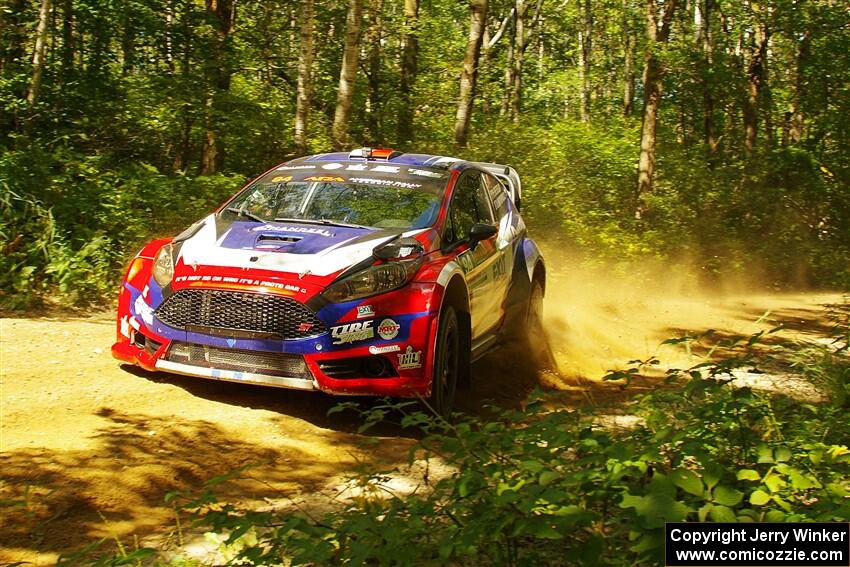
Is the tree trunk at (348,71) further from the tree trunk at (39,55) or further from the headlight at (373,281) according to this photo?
the headlight at (373,281)

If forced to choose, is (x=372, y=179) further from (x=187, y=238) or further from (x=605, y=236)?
(x=605, y=236)

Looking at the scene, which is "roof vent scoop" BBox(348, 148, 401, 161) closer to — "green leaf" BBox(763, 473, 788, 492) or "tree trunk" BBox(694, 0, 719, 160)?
"green leaf" BBox(763, 473, 788, 492)

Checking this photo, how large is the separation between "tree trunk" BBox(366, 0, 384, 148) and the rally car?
1093 cm

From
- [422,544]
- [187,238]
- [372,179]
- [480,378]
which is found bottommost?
[480,378]

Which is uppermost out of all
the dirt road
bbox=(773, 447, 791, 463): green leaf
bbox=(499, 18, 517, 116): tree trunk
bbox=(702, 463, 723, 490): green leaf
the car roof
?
bbox=(499, 18, 517, 116): tree trunk

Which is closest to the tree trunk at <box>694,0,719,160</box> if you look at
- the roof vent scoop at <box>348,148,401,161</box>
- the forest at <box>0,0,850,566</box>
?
the forest at <box>0,0,850,566</box>

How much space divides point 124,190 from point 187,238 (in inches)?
217

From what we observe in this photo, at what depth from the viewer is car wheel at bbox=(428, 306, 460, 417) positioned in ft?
20.0

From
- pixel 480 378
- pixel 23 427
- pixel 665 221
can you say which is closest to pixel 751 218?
pixel 665 221

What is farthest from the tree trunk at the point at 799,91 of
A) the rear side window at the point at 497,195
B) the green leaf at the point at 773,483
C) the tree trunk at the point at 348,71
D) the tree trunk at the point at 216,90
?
the green leaf at the point at 773,483

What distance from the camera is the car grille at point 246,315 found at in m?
5.71

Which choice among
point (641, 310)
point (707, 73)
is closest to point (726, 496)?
point (641, 310)

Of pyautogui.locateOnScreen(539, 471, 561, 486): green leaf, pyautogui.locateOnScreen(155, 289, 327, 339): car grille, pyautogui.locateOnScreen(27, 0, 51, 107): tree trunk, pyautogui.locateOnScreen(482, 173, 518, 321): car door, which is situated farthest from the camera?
pyautogui.locateOnScreen(27, 0, 51, 107): tree trunk

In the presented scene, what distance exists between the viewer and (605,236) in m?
15.9
